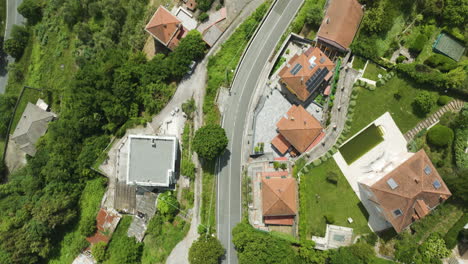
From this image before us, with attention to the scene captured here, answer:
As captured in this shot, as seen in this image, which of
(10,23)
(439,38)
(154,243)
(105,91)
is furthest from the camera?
(10,23)

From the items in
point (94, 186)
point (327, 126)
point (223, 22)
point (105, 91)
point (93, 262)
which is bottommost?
point (93, 262)

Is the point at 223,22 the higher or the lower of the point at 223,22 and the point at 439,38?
the lower

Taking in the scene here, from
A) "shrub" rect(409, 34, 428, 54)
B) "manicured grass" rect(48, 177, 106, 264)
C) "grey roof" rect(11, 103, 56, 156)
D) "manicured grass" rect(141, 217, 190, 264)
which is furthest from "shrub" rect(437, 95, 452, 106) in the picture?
"grey roof" rect(11, 103, 56, 156)

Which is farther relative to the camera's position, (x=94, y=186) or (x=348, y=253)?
(x=94, y=186)

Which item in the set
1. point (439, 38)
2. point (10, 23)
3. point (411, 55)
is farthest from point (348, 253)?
point (10, 23)

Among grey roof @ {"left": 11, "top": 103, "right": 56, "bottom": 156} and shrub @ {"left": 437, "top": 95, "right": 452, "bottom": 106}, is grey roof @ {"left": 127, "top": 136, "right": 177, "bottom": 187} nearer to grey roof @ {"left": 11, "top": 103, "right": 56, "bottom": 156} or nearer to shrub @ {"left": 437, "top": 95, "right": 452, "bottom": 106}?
grey roof @ {"left": 11, "top": 103, "right": 56, "bottom": 156}

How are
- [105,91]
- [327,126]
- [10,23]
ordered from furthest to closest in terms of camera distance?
[10,23], [105,91], [327,126]

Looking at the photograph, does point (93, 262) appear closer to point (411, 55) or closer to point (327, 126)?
point (327, 126)
